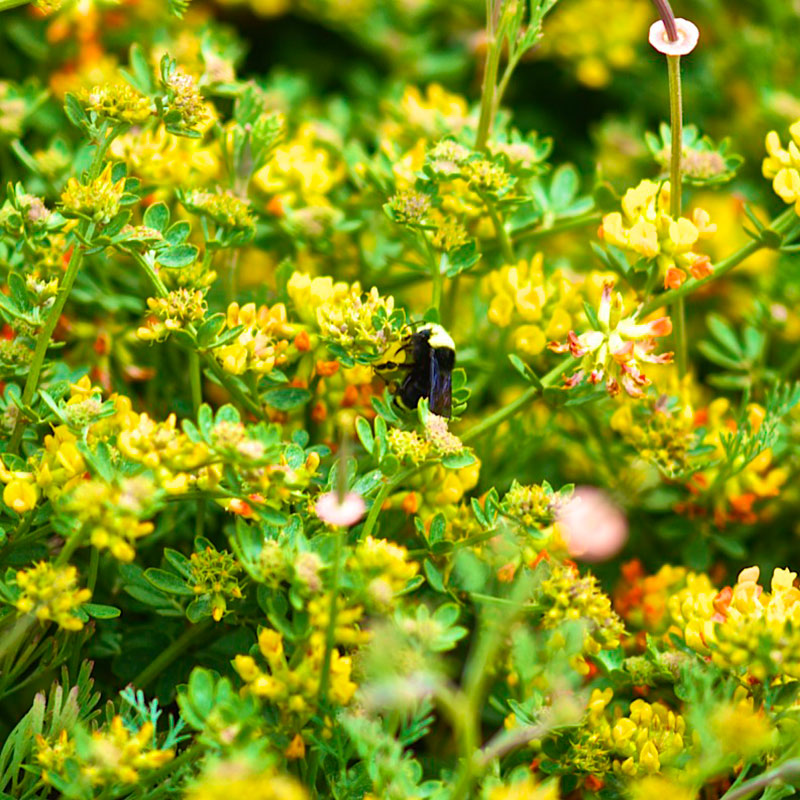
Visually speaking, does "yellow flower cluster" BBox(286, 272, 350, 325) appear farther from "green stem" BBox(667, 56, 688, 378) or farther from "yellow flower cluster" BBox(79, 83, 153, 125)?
"green stem" BBox(667, 56, 688, 378)

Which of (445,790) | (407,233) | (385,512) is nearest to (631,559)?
(385,512)

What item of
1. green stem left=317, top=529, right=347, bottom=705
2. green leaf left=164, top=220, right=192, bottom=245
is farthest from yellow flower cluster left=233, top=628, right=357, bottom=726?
green leaf left=164, top=220, right=192, bottom=245

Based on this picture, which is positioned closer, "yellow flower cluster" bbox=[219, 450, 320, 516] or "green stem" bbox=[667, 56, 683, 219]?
"yellow flower cluster" bbox=[219, 450, 320, 516]

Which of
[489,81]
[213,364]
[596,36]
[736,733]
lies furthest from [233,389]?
[596,36]

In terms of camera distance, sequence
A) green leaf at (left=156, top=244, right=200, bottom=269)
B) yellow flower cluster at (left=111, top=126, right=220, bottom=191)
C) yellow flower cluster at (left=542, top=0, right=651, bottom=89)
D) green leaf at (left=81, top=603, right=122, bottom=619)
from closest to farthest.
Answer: green leaf at (left=81, top=603, right=122, bottom=619)
green leaf at (left=156, top=244, right=200, bottom=269)
yellow flower cluster at (left=111, top=126, right=220, bottom=191)
yellow flower cluster at (left=542, top=0, right=651, bottom=89)

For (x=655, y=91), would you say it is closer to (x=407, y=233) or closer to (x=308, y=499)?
(x=407, y=233)
